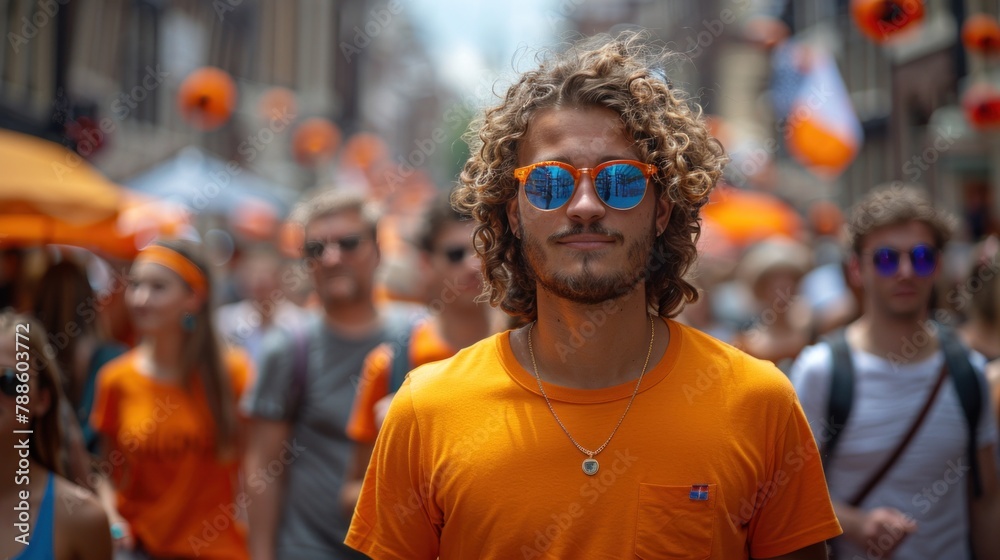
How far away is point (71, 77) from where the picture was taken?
18859 mm

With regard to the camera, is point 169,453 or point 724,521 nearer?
point 724,521

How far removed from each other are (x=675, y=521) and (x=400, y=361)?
Answer: 2033mm

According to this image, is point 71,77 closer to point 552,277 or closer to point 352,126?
point 552,277

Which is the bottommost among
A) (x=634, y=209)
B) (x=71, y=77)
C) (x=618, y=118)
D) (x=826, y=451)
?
(x=826, y=451)

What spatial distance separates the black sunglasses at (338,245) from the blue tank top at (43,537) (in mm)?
1979

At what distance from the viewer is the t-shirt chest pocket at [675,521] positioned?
2.02 m

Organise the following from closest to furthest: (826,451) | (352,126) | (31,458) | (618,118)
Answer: (618,118), (31,458), (826,451), (352,126)

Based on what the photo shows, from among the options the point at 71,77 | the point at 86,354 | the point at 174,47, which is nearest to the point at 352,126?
the point at 174,47

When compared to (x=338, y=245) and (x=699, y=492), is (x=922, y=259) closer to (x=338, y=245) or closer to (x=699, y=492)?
(x=699, y=492)

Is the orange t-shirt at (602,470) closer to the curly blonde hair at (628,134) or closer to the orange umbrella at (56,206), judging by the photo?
the curly blonde hair at (628,134)

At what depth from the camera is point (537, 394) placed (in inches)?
85.4

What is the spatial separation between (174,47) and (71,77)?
24.2 ft

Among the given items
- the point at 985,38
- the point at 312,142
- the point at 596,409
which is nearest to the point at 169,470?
the point at 596,409

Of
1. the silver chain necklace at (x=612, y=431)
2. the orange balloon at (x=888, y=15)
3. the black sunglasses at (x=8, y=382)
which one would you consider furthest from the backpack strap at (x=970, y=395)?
the orange balloon at (x=888, y=15)
